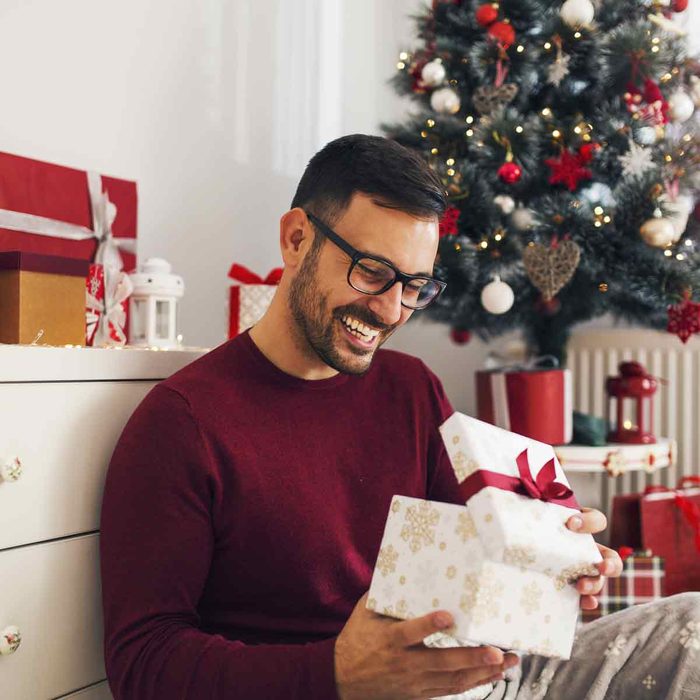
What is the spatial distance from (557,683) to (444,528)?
461mm

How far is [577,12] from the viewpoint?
1796 millimetres

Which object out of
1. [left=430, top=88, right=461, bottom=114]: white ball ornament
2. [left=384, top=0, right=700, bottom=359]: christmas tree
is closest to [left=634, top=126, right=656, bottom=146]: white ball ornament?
[left=384, top=0, right=700, bottom=359]: christmas tree

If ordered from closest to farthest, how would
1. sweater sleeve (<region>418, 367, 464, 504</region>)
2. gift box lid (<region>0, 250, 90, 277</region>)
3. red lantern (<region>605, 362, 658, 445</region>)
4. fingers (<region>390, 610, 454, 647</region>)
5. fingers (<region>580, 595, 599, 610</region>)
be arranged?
fingers (<region>390, 610, 454, 647</region>), fingers (<region>580, 595, 599, 610</region>), gift box lid (<region>0, 250, 90, 277</region>), sweater sleeve (<region>418, 367, 464, 504</region>), red lantern (<region>605, 362, 658, 445</region>)

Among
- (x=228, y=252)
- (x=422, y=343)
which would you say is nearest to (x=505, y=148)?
(x=228, y=252)

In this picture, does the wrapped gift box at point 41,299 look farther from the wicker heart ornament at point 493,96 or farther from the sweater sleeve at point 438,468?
the wicker heart ornament at point 493,96

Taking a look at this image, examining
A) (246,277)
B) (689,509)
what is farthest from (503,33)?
(689,509)

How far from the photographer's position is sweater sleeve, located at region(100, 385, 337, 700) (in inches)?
34.9

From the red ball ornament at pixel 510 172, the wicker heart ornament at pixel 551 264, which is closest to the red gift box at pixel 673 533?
the wicker heart ornament at pixel 551 264

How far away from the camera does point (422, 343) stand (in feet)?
8.62

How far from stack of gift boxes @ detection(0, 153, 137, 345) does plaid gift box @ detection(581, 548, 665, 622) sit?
1133 mm

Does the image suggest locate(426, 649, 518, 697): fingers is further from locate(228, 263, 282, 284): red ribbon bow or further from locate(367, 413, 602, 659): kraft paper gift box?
locate(228, 263, 282, 284): red ribbon bow

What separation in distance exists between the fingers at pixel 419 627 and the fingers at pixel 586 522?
0.15 metres

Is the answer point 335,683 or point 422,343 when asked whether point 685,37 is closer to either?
point 422,343

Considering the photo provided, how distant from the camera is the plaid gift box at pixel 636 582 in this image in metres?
1.85
